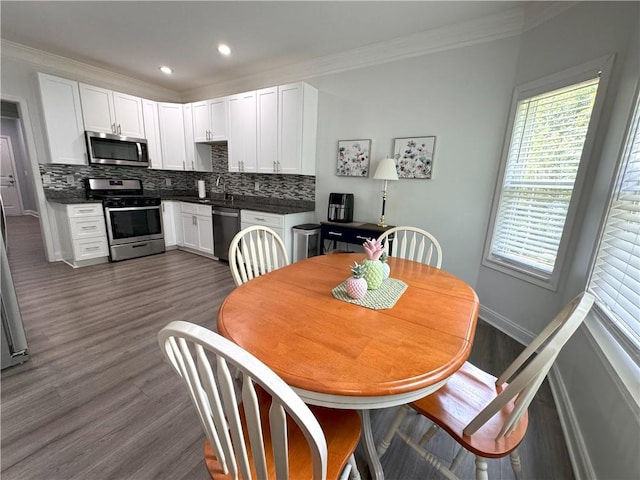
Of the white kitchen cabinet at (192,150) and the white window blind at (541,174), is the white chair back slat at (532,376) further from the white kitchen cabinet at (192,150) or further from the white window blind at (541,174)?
the white kitchen cabinet at (192,150)

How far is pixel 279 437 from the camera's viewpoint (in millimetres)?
564

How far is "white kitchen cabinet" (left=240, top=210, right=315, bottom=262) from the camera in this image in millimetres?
3365

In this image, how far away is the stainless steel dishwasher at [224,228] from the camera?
3.76 meters

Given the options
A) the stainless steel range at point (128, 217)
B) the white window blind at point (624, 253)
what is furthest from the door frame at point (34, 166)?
the white window blind at point (624, 253)

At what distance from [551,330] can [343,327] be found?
750 millimetres

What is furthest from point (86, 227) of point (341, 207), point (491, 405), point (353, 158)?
point (491, 405)

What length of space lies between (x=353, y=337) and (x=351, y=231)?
2135 mm

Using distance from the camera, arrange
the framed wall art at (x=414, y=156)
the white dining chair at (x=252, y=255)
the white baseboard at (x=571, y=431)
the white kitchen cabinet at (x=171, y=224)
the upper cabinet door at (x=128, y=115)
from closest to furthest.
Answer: the white baseboard at (x=571, y=431), the white dining chair at (x=252, y=255), the framed wall art at (x=414, y=156), the upper cabinet door at (x=128, y=115), the white kitchen cabinet at (x=171, y=224)

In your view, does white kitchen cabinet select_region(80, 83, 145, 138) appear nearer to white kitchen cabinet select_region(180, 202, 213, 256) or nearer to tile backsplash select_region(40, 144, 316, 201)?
tile backsplash select_region(40, 144, 316, 201)

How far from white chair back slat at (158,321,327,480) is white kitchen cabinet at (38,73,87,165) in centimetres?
444

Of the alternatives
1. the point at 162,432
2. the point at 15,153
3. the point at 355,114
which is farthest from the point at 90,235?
the point at 15,153

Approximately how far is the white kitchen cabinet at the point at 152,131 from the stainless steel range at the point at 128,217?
0.44 meters

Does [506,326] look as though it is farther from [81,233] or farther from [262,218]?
[81,233]

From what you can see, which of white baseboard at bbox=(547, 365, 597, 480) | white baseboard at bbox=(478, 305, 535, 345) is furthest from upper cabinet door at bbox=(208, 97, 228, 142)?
white baseboard at bbox=(547, 365, 597, 480)
